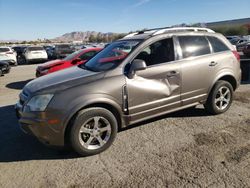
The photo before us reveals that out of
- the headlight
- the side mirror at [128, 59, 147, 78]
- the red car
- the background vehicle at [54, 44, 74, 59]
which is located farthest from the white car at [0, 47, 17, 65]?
the side mirror at [128, 59, 147, 78]

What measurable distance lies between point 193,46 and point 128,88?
5.61 feet

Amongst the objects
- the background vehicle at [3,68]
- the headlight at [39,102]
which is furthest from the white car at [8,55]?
the headlight at [39,102]

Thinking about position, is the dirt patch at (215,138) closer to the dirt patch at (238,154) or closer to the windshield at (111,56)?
the dirt patch at (238,154)

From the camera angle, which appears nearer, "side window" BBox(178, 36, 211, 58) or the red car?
"side window" BBox(178, 36, 211, 58)

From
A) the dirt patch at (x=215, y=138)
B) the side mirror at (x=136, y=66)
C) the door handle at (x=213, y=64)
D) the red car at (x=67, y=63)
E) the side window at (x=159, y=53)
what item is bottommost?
the dirt patch at (x=215, y=138)

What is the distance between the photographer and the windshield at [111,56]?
4.37 meters

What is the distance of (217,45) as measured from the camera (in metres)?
5.27

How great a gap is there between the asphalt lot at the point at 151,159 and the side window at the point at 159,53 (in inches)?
49.3

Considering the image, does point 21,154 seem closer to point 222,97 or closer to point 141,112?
point 141,112

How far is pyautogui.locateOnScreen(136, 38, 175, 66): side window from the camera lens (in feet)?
14.8

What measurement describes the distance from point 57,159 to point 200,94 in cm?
290

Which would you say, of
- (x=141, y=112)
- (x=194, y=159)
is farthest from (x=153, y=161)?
(x=141, y=112)

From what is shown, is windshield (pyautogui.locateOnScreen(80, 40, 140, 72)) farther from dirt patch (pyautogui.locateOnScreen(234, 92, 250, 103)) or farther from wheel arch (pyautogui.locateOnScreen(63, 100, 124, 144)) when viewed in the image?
dirt patch (pyautogui.locateOnScreen(234, 92, 250, 103))

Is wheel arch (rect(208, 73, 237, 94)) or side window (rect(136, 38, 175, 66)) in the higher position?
side window (rect(136, 38, 175, 66))
